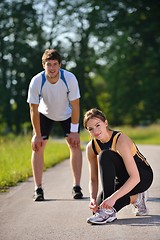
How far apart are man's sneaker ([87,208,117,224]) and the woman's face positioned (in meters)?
0.75

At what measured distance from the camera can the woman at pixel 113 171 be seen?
566 centimetres

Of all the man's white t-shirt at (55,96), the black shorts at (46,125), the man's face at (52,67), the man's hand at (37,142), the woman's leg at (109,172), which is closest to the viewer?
the woman's leg at (109,172)

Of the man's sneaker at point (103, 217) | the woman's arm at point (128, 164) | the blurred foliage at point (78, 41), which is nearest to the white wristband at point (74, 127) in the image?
the woman's arm at point (128, 164)

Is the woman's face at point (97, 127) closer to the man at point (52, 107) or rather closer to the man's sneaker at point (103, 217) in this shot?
the man's sneaker at point (103, 217)

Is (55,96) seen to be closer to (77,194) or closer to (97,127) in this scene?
(77,194)

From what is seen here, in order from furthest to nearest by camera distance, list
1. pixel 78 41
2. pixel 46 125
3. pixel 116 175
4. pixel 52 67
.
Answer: pixel 78 41, pixel 46 125, pixel 52 67, pixel 116 175

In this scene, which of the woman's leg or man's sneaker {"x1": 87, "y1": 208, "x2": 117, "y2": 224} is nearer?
man's sneaker {"x1": 87, "y1": 208, "x2": 117, "y2": 224}

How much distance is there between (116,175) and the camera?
6.00 metres

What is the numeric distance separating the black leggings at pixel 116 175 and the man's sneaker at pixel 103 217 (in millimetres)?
114

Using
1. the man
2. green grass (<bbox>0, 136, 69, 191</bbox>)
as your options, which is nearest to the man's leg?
the man

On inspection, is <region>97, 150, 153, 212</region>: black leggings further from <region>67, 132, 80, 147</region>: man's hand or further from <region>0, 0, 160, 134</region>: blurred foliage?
<region>0, 0, 160, 134</region>: blurred foliage

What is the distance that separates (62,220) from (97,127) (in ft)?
3.14

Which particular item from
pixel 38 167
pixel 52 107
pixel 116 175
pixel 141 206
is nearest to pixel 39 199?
pixel 38 167

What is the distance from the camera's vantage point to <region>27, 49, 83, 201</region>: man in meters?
7.38
